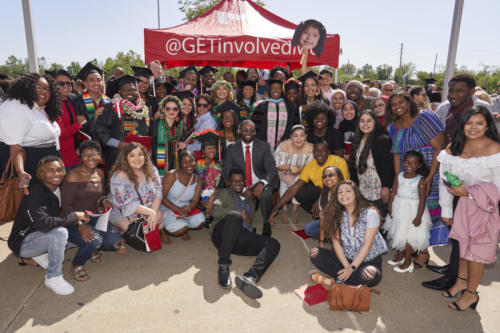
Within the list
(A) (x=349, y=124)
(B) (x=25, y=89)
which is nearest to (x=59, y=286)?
(B) (x=25, y=89)

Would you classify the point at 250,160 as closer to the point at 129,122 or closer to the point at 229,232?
the point at 229,232

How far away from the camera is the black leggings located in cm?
357

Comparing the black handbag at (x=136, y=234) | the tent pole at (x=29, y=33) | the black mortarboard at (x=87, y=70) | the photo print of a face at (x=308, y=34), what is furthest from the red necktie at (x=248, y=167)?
the tent pole at (x=29, y=33)

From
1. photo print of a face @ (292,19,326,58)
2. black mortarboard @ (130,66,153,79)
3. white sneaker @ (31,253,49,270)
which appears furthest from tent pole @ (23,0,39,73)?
photo print of a face @ (292,19,326,58)

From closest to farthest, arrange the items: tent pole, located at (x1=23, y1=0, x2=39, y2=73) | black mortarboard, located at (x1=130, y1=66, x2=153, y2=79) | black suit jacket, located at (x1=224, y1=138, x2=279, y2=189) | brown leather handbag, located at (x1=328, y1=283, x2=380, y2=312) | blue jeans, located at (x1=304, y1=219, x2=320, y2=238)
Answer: brown leather handbag, located at (x1=328, y1=283, x2=380, y2=312) < blue jeans, located at (x1=304, y1=219, x2=320, y2=238) < black suit jacket, located at (x1=224, y1=138, x2=279, y2=189) < tent pole, located at (x1=23, y1=0, x2=39, y2=73) < black mortarboard, located at (x1=130, y1=66, x2=153, y2=79)

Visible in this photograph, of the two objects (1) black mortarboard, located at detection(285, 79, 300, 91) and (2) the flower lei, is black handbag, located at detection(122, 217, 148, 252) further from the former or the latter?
(1) black mortarboard, located at detection(285, 79, 300, 91)

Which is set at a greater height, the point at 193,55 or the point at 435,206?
the point at 193,55

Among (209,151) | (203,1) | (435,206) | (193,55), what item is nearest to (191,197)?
(209,151)

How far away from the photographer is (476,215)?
3213 millimetres

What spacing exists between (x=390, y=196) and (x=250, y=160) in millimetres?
2215

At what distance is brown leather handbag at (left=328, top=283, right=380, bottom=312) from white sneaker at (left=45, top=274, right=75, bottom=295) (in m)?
2.82

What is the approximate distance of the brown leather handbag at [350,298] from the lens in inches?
128

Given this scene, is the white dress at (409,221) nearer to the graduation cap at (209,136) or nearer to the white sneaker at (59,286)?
the graduation cap at (209,136)

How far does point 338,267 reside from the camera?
3.76 m
